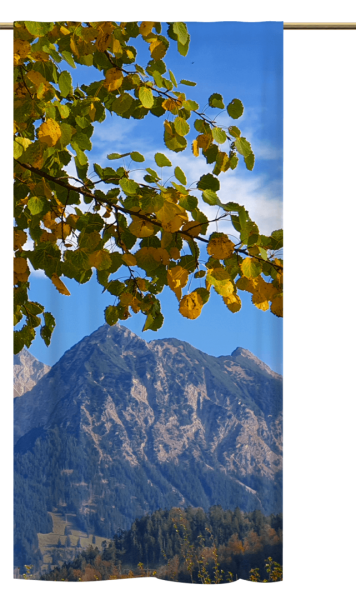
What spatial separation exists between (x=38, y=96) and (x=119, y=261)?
1.16 ft

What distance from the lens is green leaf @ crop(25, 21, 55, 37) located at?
95 centimetres

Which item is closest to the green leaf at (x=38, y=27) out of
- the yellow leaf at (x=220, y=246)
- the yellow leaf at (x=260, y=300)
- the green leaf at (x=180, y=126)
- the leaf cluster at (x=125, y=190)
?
the leaf cluster at (x=125, y=190)

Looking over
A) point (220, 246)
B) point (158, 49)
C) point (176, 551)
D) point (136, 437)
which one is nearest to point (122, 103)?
point (158, 49)

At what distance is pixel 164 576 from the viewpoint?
1.52 metres

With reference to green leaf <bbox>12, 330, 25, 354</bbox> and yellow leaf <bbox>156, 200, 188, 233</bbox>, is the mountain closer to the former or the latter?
green leaf <bbox>12, 330, 25, 354</bbox>

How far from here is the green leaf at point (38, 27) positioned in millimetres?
948

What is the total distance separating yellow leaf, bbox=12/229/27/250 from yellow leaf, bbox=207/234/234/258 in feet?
1.75

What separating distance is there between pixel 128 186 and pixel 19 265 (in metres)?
0.36

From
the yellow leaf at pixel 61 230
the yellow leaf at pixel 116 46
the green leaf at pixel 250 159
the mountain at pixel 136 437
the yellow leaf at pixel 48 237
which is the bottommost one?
the mountain at pixel 136 437

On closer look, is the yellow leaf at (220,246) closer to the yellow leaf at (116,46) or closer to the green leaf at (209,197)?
the green leaf at (209,197)

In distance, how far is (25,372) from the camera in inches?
61.7

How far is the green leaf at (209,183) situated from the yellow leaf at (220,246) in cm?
11
